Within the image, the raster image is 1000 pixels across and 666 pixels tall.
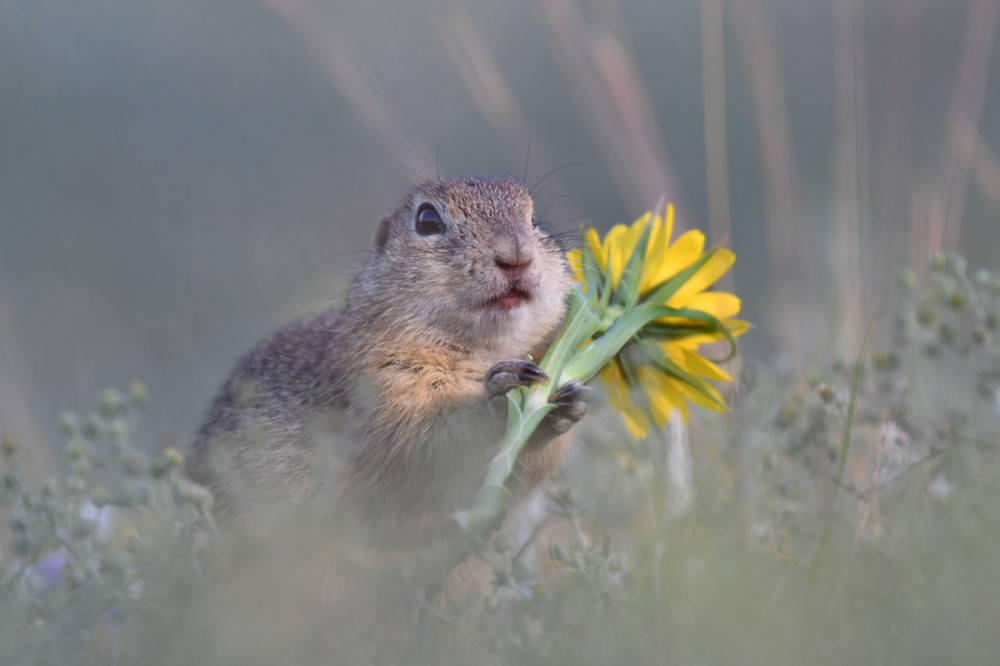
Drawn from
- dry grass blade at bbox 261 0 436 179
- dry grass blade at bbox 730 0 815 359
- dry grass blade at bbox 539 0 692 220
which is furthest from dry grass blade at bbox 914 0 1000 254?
dry grass blade at bbox 261 0 436 179

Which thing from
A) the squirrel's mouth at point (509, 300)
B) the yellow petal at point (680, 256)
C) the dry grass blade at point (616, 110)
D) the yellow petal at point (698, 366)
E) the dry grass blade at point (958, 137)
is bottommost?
the squirrel's mouth at point (509, 300)

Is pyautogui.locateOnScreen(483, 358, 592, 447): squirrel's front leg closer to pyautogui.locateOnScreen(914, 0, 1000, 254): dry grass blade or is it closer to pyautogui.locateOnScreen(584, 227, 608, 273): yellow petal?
pyautogui.locateOnScreen(584, 227, 608, 273): yellow petal

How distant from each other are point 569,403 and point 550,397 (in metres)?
0.06

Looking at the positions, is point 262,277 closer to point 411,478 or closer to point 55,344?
point 55,344

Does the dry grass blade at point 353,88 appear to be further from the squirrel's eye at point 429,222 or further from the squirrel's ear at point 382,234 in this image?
the squirrel's eye at point 429,222

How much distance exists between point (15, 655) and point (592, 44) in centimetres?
377

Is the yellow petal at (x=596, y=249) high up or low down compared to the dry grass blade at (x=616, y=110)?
down

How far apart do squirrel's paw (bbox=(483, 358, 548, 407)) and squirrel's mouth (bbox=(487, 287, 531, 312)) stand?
0.32 meters

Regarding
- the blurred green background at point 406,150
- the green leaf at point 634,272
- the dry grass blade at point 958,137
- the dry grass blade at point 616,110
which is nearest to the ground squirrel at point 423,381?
the green leaf at point 634,272

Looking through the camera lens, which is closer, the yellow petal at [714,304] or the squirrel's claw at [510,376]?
the squirrel's claw at [510,376]

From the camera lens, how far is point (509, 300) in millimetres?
3270

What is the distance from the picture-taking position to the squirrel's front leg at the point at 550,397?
2877 millimetres

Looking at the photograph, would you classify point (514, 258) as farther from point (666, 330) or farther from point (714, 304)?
point (714, 304)

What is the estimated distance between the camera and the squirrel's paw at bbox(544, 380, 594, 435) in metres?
2.86
